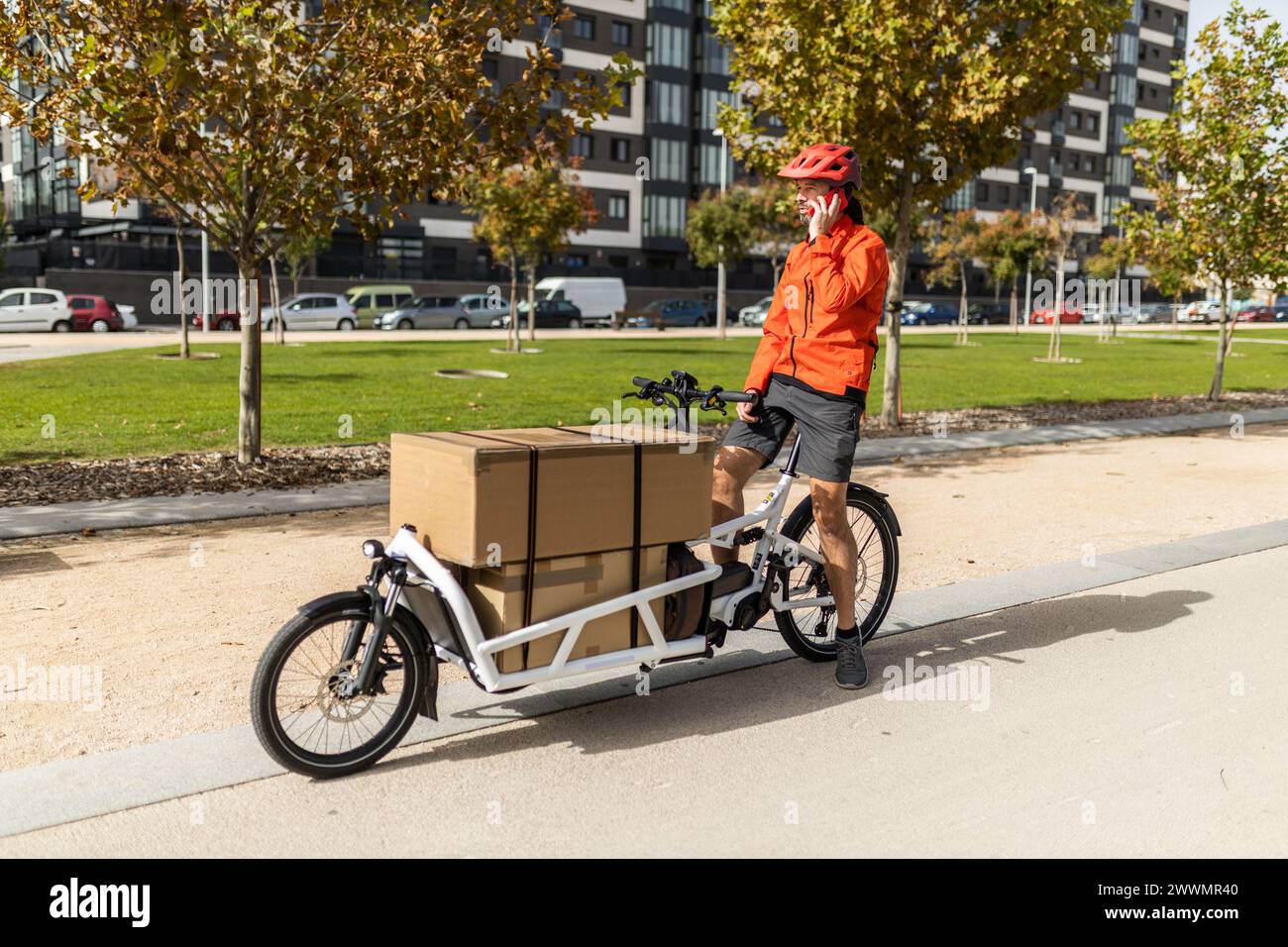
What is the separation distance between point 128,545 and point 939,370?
65.9 ft

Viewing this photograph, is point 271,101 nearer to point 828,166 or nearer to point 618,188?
point 828,166

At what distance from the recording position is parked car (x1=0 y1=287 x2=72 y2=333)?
120 ft

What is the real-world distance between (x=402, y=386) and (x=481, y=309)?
3063cm

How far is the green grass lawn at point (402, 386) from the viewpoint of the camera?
496 inches

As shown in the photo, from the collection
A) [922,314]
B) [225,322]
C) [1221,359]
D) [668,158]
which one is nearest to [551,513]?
[1221,359]

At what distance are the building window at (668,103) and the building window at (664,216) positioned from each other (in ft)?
14.0

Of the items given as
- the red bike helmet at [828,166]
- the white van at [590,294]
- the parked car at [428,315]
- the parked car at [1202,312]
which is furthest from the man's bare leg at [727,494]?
the parked car at [1202,312]

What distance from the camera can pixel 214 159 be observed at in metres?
9.77

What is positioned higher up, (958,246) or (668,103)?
(668,103)

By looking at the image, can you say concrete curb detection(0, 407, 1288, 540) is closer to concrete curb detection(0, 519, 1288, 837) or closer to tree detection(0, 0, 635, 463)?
tree detection(0, 0, 635, 463)

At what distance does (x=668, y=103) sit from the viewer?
68.7 metres

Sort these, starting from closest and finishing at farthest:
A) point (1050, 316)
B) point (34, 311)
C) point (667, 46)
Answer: point (34, 311)
point (1050, 316)
point (667, 46)

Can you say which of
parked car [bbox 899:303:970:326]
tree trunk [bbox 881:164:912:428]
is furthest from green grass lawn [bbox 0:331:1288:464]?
parked car [bbox 899:303:970:326]
